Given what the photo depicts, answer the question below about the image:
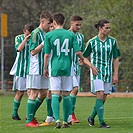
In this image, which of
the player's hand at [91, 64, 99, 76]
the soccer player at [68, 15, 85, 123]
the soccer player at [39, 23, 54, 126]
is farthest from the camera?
the soccer player at [68, 15, 85, 123]

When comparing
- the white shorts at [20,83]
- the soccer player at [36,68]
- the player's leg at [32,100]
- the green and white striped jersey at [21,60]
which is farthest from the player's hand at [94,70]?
the white shorts at [20,83]

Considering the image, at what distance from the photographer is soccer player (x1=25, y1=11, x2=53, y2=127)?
12508 millimetres

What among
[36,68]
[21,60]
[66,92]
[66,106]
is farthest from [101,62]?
[21,60]

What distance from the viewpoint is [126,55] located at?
29.0m

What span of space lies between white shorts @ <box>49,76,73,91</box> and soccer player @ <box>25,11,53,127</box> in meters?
0.76

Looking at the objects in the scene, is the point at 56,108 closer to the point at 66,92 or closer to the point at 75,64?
the point at 66,92

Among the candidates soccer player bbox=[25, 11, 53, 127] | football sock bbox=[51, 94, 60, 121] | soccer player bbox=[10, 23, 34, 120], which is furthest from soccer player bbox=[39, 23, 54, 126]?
soccer player bbox=[10, 23, 34, 120]

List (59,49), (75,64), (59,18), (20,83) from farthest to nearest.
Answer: (20,83), (75,64), (59,49), (59,18)

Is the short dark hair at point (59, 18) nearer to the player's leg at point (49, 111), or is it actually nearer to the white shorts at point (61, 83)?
the white shorts at point (61, 83)

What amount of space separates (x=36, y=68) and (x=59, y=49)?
98 cm

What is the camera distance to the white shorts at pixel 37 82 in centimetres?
1262

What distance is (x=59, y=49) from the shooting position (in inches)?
466

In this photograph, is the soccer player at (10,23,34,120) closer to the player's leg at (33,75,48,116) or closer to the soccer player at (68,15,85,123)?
the soccer player at (68,15,85,123)

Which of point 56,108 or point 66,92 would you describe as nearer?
point 56,108
